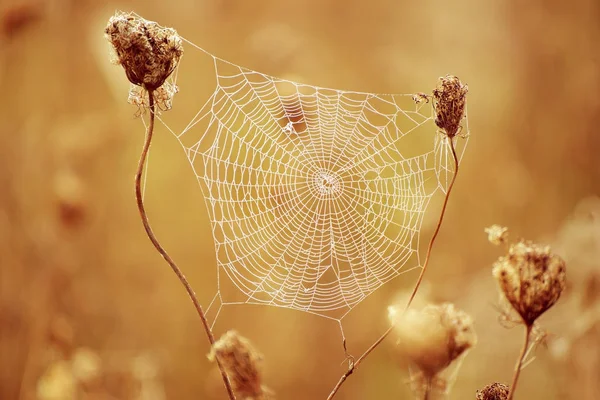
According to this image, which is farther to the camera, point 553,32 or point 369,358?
point 553,32

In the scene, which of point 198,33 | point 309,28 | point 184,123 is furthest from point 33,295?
point 309,28

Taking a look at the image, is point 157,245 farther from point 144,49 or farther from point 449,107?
point 449,107

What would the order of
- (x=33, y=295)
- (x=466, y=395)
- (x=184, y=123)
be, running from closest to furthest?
(x=33, y=295)
(x=466, y=395)
(x=184, y=123)

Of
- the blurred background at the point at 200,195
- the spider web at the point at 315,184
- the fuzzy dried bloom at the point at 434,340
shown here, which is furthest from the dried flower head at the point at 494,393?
the blurred background at the point at 200,195

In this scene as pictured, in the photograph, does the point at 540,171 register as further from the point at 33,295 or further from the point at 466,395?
the point at 33,295

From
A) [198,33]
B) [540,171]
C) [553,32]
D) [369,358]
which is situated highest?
[553,32]

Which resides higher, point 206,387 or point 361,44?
point 361,44

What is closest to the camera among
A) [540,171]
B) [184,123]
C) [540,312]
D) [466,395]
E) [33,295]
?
[540,312]

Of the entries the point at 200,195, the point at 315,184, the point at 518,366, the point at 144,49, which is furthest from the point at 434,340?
the point at 200,195
